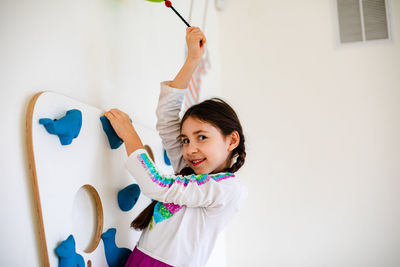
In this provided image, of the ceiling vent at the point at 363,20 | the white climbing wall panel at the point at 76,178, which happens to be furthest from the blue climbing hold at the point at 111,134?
the ceiling vent at the point at 363,20

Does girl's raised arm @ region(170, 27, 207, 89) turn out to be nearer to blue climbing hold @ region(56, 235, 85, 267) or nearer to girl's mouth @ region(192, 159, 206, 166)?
girl's mouth @ region(192, 159, 206, 166)

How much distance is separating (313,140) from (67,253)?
1.51 metres

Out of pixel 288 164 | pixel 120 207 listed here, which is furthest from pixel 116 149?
pixel 288 164

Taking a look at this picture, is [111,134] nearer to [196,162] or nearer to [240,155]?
[196,162]

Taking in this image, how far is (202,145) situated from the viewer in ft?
2.75

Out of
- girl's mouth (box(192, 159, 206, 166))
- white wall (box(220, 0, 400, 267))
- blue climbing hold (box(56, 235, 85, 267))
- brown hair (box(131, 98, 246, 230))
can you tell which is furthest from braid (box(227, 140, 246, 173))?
white wall (box(220, 0, 400, 267))

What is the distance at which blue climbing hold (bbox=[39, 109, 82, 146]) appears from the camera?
0.57 m

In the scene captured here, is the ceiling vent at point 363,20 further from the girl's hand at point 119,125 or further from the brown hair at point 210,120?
the girl's hand at point 119,125

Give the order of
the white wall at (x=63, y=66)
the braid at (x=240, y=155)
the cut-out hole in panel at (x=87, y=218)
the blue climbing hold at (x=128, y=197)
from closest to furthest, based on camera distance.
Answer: the white wall at (x=63, y=66), the cut-out hole in panel at (x=87, y=218), the blue climbing hold at (x=128, y=197), the braid at (x=240, y=155)

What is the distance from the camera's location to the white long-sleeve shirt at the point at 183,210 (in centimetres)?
72

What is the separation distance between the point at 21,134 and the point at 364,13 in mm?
1897

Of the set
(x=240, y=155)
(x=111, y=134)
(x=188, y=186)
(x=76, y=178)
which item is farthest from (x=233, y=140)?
(x=76, y=178)

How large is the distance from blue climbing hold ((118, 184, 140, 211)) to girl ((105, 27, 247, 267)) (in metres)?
0.05

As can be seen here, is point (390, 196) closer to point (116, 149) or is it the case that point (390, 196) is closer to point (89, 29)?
point (116, 149)
